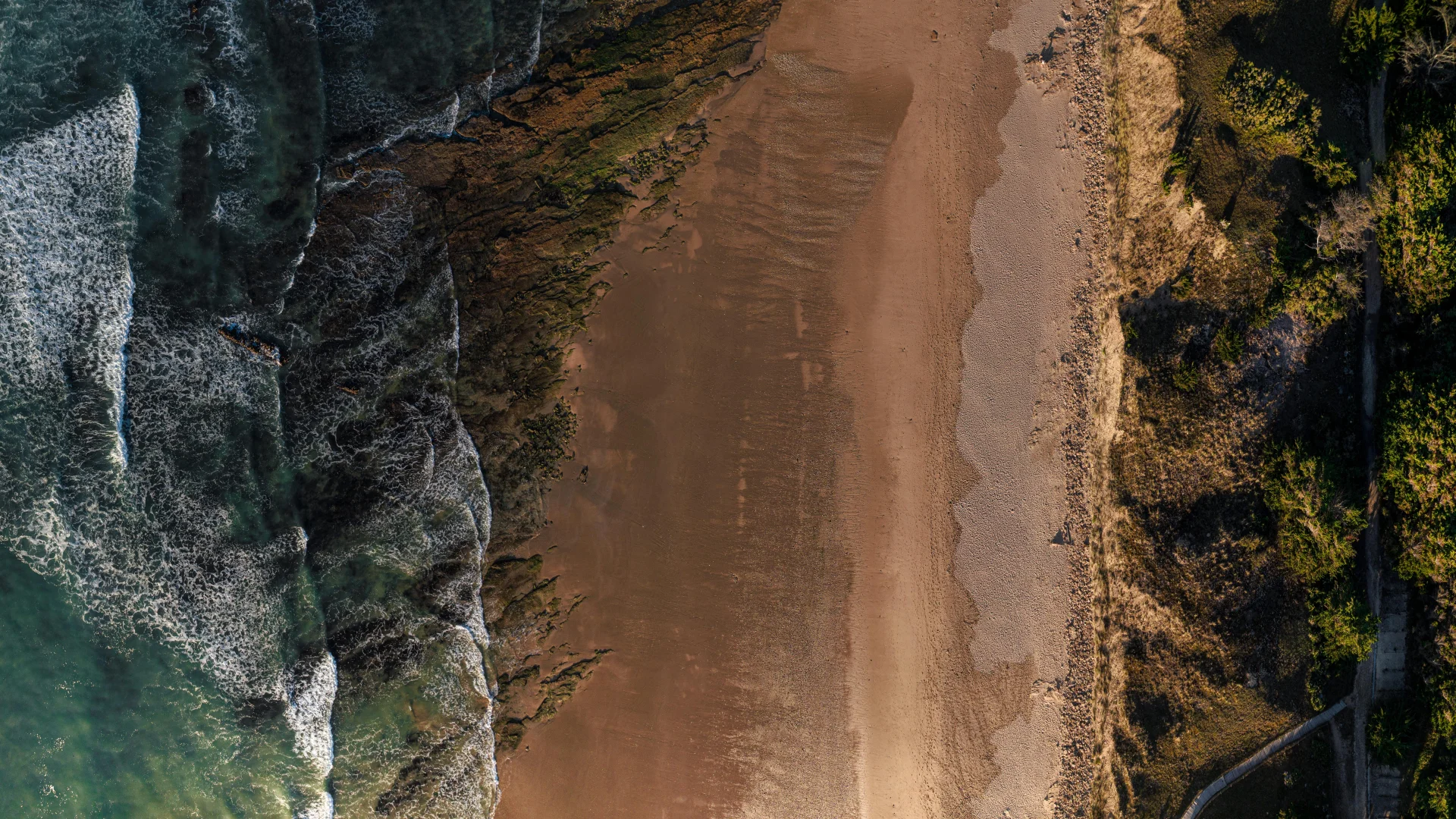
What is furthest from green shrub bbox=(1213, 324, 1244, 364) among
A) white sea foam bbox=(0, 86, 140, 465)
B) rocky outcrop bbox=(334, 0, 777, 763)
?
white sea foam bbox=(0, 86, 140, 465)

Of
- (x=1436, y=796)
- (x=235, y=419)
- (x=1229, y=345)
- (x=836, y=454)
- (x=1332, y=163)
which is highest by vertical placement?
(x=1332, y=163)

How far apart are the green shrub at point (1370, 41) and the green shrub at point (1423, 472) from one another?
4.76 m

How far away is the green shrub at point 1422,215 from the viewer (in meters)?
11.6

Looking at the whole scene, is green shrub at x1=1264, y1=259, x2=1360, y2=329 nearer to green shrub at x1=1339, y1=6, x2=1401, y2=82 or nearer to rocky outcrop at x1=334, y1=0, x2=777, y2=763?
green shrub at x1=1339, y1=6, x2=1401, y2=82

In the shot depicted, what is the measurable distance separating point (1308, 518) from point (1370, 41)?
727 cm

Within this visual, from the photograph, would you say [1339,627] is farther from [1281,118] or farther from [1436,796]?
[1281,118]

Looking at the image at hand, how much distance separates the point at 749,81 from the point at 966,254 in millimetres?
4367

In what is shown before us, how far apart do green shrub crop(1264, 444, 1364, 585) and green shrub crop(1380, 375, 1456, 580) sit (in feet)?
2.24

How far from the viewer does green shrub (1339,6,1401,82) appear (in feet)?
38.6

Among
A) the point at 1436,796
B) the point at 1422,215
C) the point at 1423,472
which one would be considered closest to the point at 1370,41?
the point at 1422,215

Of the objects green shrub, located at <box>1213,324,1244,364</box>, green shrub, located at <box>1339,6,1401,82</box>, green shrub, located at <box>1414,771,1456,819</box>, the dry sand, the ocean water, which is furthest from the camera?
the dry sand

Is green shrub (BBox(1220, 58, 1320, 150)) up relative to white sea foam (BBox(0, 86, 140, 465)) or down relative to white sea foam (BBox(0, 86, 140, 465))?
up

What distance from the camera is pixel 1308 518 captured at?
11.8m

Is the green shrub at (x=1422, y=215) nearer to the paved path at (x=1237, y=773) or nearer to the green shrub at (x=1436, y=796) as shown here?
the paved path at (x=1237, y=773)
